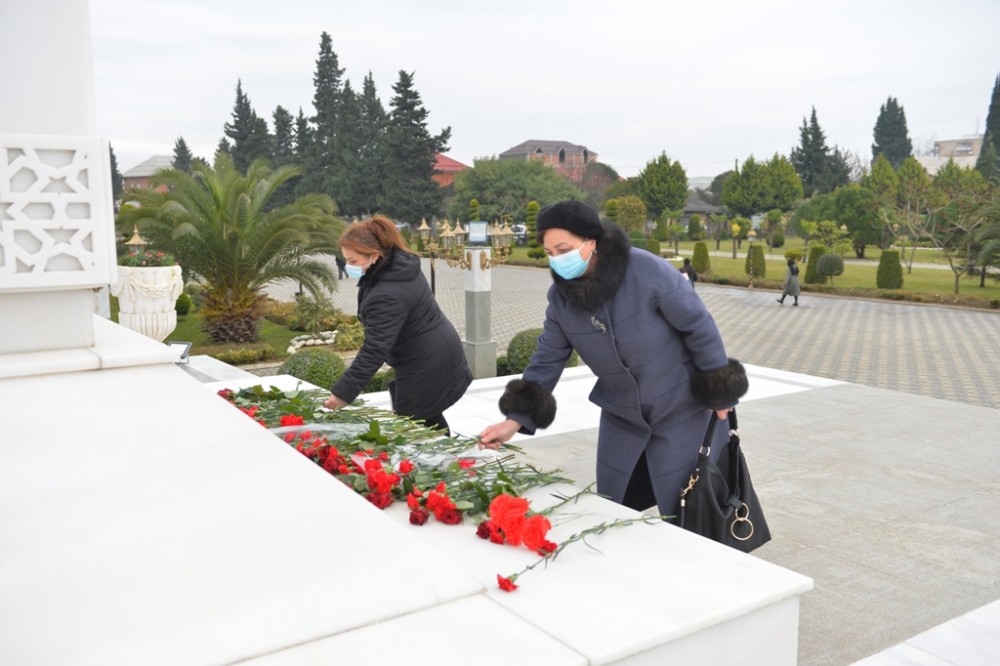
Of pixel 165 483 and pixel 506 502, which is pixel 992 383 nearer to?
pixel 506 502

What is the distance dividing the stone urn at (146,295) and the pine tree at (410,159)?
3504 centimetres

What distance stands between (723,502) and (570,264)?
962 mm

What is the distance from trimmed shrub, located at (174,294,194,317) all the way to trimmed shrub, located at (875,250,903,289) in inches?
653

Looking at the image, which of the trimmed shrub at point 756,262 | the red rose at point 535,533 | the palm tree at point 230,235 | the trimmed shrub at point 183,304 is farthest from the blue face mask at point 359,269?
the trimmed shrub at point 756,262

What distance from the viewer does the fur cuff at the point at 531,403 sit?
2.95m

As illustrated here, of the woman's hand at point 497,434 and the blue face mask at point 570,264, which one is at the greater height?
the blue face mask at point 570,264

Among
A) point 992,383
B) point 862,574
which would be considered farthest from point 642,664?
point 992,383

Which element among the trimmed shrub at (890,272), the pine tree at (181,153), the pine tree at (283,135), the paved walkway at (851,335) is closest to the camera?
the paved walkway at (851,335)

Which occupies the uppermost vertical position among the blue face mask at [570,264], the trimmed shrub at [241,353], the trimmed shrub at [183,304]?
the blue face mask at [570,264]

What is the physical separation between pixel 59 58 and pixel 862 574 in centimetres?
387

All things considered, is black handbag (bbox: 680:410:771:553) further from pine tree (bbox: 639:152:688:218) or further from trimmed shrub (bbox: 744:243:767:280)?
pine tree (bbox: 639:152:688:218)

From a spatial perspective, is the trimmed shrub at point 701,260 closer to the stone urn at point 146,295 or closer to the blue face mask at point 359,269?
the stone urn at point 146,295

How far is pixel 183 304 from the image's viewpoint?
15.8 meters

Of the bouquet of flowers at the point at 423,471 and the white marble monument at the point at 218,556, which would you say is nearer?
the white marble monument at the point at 218,556
